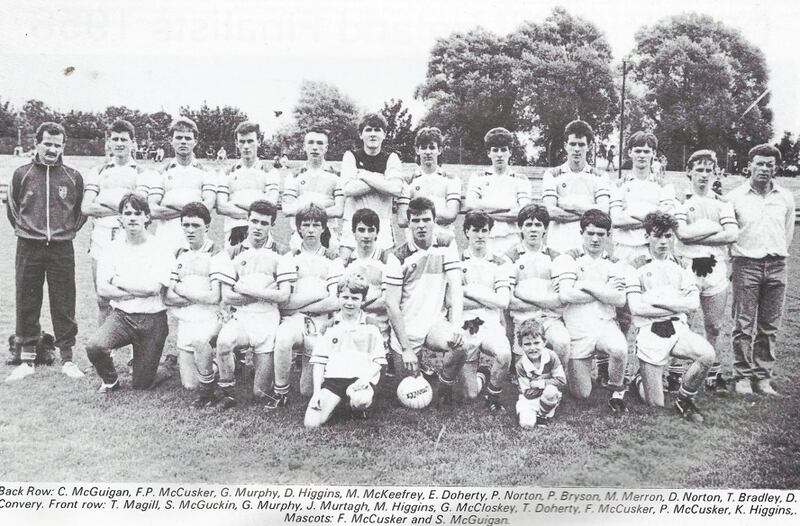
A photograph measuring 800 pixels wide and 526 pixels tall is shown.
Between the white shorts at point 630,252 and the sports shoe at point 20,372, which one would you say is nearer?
the sports shoe at point 20,372

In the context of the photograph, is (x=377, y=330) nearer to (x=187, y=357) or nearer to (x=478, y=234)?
(x=478, y=234)

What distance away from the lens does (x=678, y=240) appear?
16.0 feet

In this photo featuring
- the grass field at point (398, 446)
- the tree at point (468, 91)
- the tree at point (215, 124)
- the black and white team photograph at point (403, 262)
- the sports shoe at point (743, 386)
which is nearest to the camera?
the grass field at point (398, 446)

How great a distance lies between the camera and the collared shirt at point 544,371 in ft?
13.2

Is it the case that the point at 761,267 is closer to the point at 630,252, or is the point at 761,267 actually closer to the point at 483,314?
the point at 630,252

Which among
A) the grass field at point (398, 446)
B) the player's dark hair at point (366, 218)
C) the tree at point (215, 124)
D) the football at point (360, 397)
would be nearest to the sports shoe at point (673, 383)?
the grass field at point (398, 446)

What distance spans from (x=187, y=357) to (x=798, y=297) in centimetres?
577

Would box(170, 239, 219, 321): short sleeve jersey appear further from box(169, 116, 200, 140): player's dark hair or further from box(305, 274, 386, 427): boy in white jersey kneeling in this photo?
box(169, 116, 200, 140): player's dark hair

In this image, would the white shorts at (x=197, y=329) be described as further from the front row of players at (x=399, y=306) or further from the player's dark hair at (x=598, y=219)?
the player's dark hair at (x=598, y=219)

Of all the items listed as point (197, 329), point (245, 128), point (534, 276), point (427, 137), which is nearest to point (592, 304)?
point (534, 276)

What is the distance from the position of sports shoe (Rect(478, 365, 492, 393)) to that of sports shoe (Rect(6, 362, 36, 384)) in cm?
358

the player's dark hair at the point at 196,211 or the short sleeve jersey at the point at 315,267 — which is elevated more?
the player's dark hair at the point at 196,211

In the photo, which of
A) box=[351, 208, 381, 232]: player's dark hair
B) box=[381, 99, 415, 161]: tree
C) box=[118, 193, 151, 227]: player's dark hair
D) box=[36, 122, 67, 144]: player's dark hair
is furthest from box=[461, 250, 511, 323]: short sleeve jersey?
box=[36, 122, 67, 144]: player's dark hair

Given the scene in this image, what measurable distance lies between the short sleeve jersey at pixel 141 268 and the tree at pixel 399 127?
2460 mm
